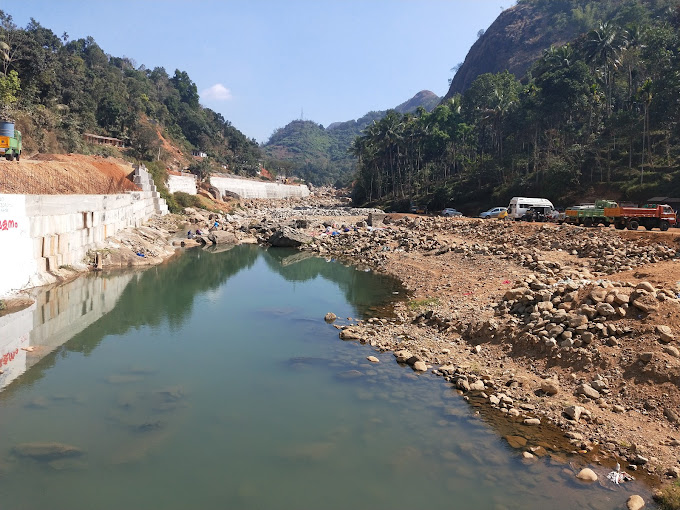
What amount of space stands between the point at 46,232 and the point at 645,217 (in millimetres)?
29500

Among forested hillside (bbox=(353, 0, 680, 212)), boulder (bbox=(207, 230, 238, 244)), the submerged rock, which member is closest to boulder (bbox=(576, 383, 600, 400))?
the submerged rock

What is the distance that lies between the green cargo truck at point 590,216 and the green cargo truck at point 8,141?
32.6 metres

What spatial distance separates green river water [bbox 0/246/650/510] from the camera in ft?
24.9

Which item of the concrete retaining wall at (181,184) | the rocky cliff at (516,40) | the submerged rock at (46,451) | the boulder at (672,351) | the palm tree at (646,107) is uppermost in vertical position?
the rocky cliff at (516,40)

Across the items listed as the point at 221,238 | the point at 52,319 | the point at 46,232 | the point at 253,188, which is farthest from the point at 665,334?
the point at 253,188

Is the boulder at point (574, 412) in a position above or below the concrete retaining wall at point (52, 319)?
above

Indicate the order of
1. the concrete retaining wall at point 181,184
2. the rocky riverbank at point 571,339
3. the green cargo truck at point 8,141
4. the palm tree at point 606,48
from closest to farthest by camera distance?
the rocky riverbank at point 571,339 → the green cargo truck at point 8,141 → the palm tree at point 606,48 → the concrete retaining wall at point 181,184

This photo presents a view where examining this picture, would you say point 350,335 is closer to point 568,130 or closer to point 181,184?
point 568,130

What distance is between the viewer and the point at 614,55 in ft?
165

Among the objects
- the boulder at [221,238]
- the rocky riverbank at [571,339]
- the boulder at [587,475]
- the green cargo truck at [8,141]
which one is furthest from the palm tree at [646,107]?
the green cargo truck at [8,141]

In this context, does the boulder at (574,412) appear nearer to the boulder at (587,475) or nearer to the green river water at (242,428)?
the green river water at (242,428)

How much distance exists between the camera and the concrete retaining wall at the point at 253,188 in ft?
251

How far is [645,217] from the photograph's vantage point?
26250 mm

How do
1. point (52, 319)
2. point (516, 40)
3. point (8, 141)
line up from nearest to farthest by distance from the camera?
1. point (52, 319)
2. point (8, 141)
3. point (516, 40)
